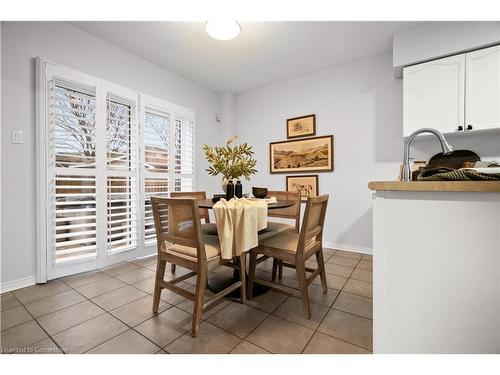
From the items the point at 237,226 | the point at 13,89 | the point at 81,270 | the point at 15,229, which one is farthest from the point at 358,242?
the point at 13,89

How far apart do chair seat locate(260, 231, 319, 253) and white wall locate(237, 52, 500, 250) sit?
1579 millimetres

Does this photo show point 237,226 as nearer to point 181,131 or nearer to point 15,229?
point 15,229

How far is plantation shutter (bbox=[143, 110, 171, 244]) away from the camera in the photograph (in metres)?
2.99

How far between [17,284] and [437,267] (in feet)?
10.3

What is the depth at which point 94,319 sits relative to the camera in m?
1.61

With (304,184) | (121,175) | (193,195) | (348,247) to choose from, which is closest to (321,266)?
(348,247)

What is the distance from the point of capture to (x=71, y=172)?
231cm

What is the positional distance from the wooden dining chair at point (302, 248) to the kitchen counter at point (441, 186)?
0.60m

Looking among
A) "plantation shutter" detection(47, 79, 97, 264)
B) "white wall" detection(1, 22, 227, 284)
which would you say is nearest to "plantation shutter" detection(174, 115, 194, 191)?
"plantation shutter" detection(47, 79, 97, 264)

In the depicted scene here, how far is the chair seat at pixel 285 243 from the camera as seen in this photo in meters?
1.73

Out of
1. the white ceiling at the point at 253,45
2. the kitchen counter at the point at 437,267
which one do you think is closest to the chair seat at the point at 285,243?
the kitchen counter at the point at 437,267

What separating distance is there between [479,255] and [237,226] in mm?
1236

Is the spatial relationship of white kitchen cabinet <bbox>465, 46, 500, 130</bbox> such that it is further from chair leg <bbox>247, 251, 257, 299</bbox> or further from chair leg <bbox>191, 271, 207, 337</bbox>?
chair leg <bbox>191, 271, 207, 337</bbox>
